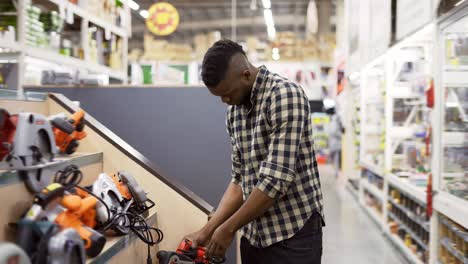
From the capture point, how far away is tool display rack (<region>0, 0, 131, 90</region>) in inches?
162

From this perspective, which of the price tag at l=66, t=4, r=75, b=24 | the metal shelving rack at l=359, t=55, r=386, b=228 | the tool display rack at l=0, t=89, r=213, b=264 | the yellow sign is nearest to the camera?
the tool display rack at l=0, t=89, r=213, b=264

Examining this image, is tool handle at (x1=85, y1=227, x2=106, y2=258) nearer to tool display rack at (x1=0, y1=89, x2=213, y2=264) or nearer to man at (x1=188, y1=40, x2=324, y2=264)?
man at (x1=188, y1=40, x2=324, y2=264)

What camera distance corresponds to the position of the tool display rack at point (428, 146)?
3.72 m

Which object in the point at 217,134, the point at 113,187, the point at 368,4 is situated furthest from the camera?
the point at 368,4

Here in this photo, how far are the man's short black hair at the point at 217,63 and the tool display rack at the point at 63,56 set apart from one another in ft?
8.85

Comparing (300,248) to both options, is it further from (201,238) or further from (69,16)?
(69,16)

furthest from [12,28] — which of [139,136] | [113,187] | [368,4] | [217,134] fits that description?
[368,4]

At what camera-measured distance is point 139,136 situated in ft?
12.5

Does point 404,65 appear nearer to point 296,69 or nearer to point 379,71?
point 379,71

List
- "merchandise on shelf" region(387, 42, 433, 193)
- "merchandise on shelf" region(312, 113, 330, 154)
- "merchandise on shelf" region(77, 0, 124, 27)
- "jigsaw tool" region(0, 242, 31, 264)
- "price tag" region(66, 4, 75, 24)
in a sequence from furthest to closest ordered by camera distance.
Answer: "merchandise on shelf" region(312, 113, 330, 154) → "merchandise on shelf" region(387, 42, 433, 193) → "merchandise on shelf" region(77, 0, 124, 27) → "price tag" region(66, 4, 75, 24) → "jigsaw tool" region(0, 242, 31, 264)

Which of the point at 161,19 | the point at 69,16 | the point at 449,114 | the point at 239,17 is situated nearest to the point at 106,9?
the point at 69,16

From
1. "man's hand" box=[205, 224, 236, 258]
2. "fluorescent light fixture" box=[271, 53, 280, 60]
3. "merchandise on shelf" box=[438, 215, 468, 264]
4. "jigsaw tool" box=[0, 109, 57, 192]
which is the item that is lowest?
"merchandise on shelf" box=[438, 215, 468, 264]

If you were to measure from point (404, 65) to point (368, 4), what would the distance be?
1.60m

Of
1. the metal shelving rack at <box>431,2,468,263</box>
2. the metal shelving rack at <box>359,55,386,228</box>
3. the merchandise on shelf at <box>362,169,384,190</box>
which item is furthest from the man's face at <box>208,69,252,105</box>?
the metal shelving rack at <box>359,55,386,228</box>
